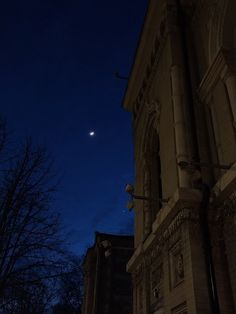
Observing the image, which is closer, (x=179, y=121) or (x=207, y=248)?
(x=207, y=248)

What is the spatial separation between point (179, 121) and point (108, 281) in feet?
51.6

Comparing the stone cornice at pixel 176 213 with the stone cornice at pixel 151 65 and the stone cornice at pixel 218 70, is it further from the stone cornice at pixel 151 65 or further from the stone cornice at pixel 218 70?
the stone cornice at pixel 151 65

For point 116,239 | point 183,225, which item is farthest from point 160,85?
point 116,239

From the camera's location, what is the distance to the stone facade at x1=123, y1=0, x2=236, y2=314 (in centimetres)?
949

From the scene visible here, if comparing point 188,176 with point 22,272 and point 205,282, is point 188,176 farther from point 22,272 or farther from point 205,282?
point 22,272

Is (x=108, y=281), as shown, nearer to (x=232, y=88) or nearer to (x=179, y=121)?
(x=179, y=121)

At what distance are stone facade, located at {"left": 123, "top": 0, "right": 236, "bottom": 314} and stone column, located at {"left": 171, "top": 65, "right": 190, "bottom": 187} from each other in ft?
0.11

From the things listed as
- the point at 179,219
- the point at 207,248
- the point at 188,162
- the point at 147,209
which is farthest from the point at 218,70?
the point at 147,209

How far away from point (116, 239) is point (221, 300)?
1781 cm

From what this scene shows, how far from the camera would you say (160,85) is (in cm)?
1565

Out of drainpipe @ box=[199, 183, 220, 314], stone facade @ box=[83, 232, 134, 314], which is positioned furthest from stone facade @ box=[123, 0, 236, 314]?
stone facade @ box=[83, 232, 134, 314]

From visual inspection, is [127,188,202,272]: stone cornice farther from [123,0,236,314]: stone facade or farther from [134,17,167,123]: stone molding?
[134,17,167,123]: stone molding

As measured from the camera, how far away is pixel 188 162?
370 inches

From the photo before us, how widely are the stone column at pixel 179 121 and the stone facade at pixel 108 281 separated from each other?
13059 mm
